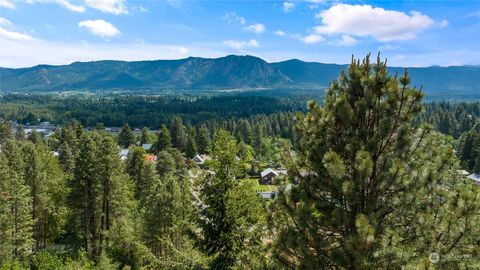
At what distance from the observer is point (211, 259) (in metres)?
10.4

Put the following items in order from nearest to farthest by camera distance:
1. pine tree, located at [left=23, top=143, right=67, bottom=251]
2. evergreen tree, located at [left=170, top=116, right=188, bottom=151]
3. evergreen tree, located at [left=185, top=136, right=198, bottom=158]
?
pine tree, located at [left=23, top=143, right=67, bottom=251], evergreen tree, located at [left=185, top=136, right=198, bottom=158], evergreen tree, located at [left=170, top=116, right=188, bottom=151]

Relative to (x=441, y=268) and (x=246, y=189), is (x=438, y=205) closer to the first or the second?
(x=441, y=268)

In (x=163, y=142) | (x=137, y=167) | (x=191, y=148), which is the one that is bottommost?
(x=191, y=148)

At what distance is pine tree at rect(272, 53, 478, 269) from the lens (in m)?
5.62

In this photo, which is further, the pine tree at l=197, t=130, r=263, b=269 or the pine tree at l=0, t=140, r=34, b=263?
the pine tree at l=0, t=140, r=34, b=263

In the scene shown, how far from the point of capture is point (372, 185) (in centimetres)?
611

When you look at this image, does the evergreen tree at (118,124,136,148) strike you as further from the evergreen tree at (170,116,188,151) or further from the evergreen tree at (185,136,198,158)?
the evergreen tree at (185,136,198,158)

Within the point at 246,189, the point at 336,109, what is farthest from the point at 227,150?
the point at 336,109

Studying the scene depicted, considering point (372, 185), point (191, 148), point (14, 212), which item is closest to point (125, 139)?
point (191, 148)

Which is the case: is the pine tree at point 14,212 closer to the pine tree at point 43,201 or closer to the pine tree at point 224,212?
the pine tree at point 43,201

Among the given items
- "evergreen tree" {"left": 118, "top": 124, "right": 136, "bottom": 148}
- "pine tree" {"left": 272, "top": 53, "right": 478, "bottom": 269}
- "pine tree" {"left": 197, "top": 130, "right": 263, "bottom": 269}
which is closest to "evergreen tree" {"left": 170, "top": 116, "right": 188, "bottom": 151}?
"evergreen tree" {"left": 118, "top": 124, "right": 136, "bottom": 148}

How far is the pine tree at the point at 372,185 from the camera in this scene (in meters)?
5.62

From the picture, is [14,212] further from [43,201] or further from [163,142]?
[163,142]

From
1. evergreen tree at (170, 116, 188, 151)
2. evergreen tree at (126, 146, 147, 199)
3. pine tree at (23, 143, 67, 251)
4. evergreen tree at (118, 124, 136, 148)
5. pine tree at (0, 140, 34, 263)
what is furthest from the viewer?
evergreen tree at (118, 124, 136, 148)
